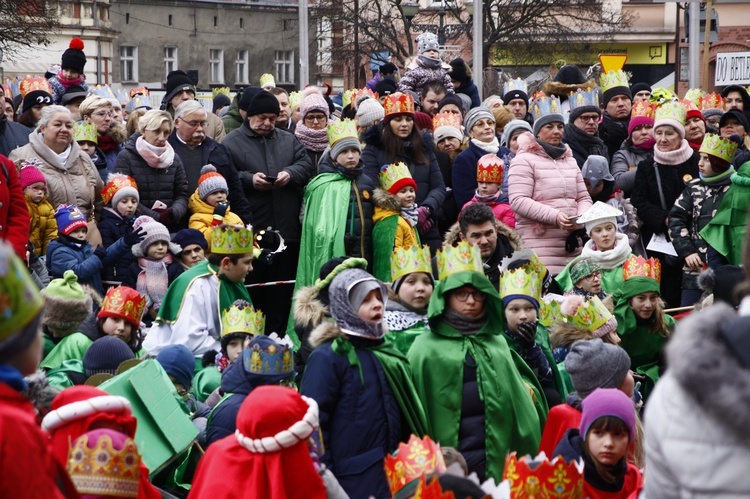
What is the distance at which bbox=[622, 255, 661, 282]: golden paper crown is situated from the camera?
9112 mm

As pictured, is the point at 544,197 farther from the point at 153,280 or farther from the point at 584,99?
the point at 153,280

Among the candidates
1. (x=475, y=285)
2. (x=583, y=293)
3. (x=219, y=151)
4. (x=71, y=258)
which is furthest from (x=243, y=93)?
(x=475, y=285)

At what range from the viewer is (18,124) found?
1153cm

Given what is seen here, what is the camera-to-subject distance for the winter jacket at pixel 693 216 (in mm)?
10539

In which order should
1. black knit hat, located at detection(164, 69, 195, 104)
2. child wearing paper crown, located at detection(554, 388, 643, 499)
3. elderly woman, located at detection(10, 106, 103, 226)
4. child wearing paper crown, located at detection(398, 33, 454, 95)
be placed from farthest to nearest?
child wearing paper crown, located at detection(398, 33, 454, 95) → black knit hat, located at detection(164, 69, 195, 104) → elderly woman, located at detection(10, 106, 103, 226) → child wearing paper crown, located at detection(554, 388, 643, 499)

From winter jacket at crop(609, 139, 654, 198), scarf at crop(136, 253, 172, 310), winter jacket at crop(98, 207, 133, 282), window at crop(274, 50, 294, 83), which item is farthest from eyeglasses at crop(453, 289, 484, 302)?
window at crop(274, 50, 294, 83)

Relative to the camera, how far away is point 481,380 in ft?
22.6

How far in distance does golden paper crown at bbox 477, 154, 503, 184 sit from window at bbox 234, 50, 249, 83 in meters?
62.1

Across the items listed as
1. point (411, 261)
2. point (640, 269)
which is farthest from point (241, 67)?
point (411, 261)

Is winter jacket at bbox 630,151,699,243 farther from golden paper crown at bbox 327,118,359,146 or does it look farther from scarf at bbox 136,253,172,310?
scarf at bbox 136,253,172,310

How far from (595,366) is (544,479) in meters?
1.76

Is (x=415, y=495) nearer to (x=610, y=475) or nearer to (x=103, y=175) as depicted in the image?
(x=610, y=475)

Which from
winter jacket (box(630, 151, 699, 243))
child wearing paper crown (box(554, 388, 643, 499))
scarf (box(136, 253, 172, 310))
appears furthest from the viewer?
winter jacket (box(630, 151, 699, 243))

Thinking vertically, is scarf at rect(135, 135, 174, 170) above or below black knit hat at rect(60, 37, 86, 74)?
below
